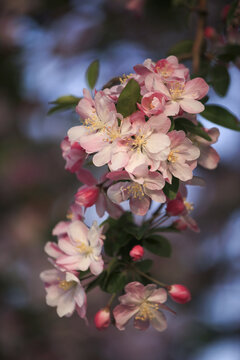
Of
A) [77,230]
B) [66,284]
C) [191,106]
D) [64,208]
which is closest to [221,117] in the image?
[191,106]

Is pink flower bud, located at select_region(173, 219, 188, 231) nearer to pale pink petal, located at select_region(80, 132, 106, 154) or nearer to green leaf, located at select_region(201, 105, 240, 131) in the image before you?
green leaf, located at select_region(201, 105, 240, 131)

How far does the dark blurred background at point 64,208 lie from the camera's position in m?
3.35

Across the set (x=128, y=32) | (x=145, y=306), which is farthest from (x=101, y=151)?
(x=128, y=32)

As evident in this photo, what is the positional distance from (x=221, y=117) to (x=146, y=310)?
550mm

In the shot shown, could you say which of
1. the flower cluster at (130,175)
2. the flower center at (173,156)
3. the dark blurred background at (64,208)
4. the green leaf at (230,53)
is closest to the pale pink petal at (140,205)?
the flower cluster at (130,175)

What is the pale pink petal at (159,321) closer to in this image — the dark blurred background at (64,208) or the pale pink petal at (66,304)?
the pale pink petal at (66,304)

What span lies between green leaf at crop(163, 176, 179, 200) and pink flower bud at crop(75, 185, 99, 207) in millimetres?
199

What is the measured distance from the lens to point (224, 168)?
4402mm

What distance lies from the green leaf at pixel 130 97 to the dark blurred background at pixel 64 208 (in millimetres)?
2247

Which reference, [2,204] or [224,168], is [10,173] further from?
[224,168]

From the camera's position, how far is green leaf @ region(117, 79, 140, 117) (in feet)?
2.69

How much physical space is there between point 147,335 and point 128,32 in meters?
2.89

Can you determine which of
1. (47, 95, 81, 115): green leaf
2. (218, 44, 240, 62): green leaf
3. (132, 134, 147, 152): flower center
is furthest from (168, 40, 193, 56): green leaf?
(132, 134, 147, 152): flower center

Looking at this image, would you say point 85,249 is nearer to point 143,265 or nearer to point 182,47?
point 143,265
